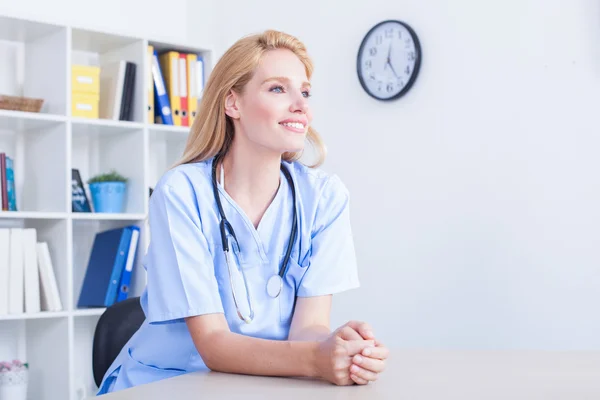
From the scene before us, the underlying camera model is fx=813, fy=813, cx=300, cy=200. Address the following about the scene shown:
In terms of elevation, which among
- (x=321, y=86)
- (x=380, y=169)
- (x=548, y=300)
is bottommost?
(x=548, y=300)

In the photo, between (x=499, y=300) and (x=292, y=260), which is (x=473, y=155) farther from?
(x=292, y=260)

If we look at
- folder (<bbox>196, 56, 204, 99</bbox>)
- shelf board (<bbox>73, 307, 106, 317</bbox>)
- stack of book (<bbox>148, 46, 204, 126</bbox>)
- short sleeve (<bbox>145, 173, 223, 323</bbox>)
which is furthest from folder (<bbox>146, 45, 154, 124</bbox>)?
short sleeve (<bbox>145, 173, 223, 323</bbox>)

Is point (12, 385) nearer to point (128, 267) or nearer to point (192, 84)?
point (128, 267)

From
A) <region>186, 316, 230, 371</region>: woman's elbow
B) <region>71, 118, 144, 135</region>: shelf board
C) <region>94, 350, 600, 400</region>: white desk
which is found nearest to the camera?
<region>94, 350, 600, 400</region>: white desk

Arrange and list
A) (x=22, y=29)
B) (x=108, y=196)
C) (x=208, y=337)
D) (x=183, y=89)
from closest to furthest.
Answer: (x=208, y=337) → (x=22, y=29) → (x=108, y=196) → (x=183, y=89)

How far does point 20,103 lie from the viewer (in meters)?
3.15

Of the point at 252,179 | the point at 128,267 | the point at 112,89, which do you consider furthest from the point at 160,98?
the point at 252,179

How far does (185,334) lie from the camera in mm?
1581

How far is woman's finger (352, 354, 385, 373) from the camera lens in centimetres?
124

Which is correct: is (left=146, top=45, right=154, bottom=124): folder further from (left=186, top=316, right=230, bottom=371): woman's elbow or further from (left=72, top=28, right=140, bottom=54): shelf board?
(left=186, top=316, right=230, bottom=371): woman's elbow

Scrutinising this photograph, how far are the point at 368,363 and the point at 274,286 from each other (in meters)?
0.40

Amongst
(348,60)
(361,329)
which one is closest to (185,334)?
(361,329)

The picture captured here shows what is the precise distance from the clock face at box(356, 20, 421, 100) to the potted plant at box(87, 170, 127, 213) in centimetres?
111

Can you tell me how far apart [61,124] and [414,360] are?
2.16m
